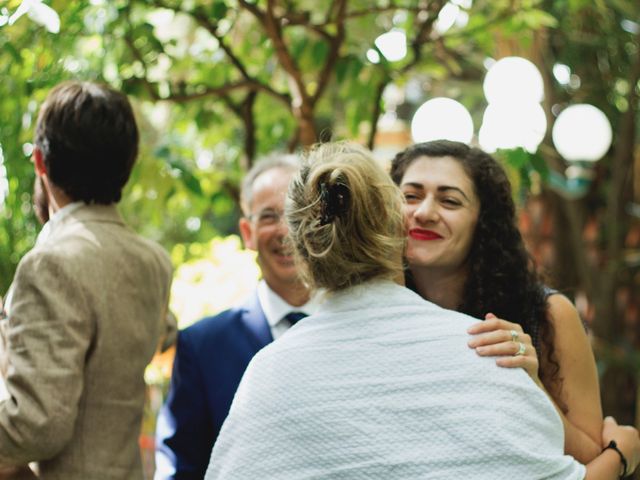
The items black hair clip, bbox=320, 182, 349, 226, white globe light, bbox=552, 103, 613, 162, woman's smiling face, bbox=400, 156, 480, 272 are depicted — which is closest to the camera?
black hair clip, bbox=320, 182, 349, 226

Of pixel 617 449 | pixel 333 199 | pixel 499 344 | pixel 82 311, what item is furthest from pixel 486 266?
pixel 82 311

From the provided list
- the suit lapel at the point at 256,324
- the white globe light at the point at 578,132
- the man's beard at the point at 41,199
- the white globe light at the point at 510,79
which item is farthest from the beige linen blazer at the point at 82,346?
the white globe light at the point at 578,132

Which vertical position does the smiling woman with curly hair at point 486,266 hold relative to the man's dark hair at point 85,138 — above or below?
below

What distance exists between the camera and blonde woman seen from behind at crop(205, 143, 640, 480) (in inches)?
70.9

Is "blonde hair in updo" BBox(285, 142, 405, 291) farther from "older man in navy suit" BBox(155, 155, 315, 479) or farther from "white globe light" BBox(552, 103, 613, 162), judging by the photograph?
"white globe light" BBox(552, 103, 613, 162)

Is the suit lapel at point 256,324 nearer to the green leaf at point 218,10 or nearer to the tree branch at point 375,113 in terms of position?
the tree branch at point 375,113

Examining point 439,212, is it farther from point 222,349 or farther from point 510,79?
point 510,79

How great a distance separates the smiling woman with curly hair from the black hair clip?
0.58 meters

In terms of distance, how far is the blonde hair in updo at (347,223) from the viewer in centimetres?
192

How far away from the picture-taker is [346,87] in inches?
148

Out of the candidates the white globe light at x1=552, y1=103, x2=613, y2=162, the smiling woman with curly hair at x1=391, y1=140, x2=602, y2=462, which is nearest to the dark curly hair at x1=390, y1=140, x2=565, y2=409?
the smiling woman with curly hair at x1=391, y1=140, x2=602, y2=462

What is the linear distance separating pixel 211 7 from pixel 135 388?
5.41ft

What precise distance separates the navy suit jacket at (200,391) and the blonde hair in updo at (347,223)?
828 mm

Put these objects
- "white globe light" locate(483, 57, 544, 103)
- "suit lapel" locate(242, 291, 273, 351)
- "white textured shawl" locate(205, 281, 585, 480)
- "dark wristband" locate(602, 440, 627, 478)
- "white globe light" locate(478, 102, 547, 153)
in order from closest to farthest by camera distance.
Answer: "white textured shawl" locate(205, 281, 585, 480), "dark wristband" locate(602, 440, 627, 478), "suit lapel" locate(242, 291, 273, 351), "white globe light" locate(478, 102, 547, 153), "white globe light" locate(483, 57, 544, 103)
